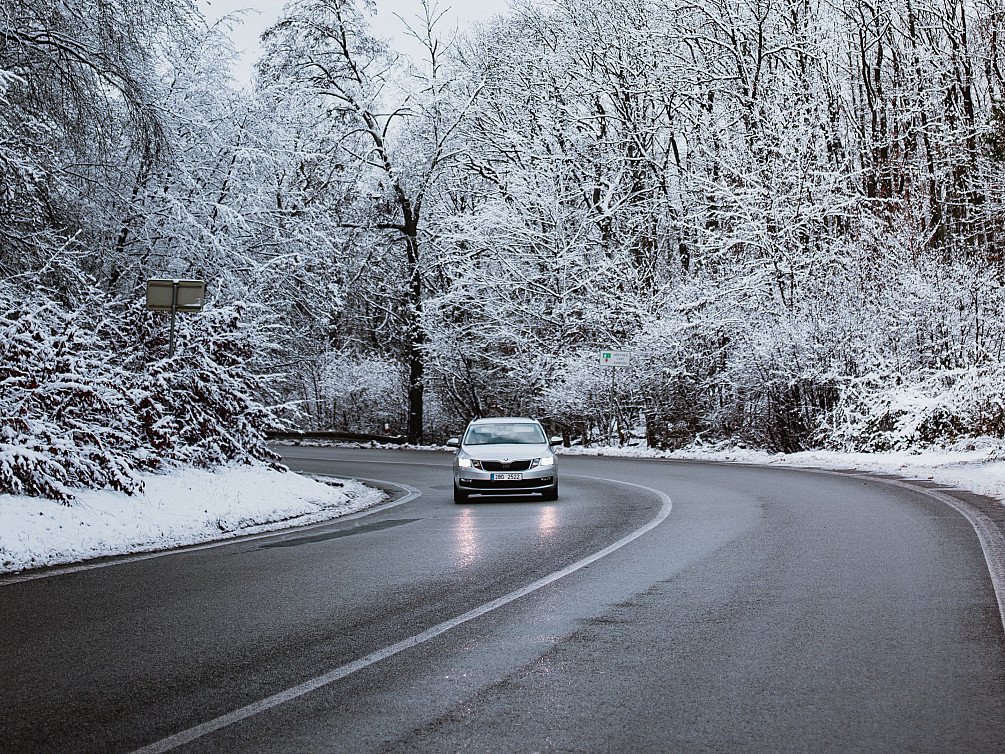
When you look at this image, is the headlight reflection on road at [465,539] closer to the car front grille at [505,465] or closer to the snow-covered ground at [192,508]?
the snow-covered ground at [192,508]

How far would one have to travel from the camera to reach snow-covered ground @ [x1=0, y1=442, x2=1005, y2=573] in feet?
38.0

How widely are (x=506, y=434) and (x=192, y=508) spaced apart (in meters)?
7.49

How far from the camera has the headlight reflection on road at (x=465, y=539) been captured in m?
11.2

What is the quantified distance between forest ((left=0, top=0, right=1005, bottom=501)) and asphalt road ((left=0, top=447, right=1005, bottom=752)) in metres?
5.03

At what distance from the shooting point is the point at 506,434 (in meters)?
20.7

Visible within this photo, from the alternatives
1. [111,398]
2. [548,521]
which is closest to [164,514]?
[111,398]

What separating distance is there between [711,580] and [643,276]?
29404mm

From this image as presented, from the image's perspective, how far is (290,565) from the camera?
10672mm

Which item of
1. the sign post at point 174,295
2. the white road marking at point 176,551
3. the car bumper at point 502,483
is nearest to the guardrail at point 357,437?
the car bumper at point 502,483

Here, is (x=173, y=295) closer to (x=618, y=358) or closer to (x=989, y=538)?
(x=989, y=538)

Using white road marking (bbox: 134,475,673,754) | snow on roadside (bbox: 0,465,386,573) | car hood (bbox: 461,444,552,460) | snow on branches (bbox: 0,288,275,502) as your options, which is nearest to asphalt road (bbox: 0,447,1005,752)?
white road marking (bbox: 134,475,673,754)

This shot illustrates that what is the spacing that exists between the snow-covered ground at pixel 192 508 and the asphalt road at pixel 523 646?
104cm

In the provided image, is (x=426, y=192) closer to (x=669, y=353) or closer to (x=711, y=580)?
(x=669, y=353)

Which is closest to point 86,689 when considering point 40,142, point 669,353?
point 40,142
